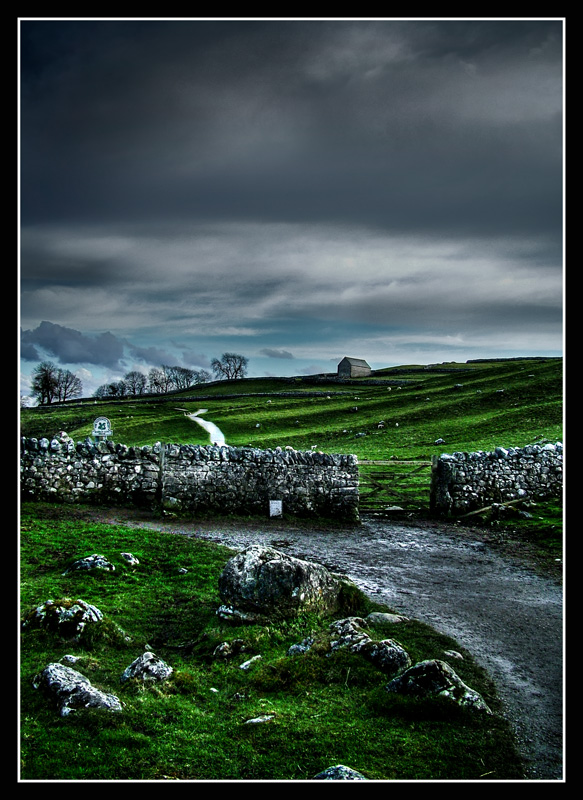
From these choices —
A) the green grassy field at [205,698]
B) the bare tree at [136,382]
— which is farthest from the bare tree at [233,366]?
the green grassy field at [205,698]

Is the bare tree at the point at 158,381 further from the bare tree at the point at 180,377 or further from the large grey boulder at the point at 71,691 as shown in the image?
the large grey boulder at the point at 71,691

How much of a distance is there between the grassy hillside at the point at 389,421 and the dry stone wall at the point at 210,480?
1163 centimetres

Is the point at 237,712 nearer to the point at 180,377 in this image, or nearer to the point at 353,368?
the point at 353,368

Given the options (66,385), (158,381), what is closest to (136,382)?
(158,381)

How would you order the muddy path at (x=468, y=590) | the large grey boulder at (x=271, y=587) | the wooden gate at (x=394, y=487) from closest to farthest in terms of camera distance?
the muddy path at (x=468, y=590) → the large grey boulder at (x=271, y=587) → the wooden gate at (x=394, y=487)

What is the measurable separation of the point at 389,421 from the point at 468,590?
33.9 meters

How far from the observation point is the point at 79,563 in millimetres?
10383

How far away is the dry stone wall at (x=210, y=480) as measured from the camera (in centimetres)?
1847

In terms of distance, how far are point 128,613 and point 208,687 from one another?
2.99m

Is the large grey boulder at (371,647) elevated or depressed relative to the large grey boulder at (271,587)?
depressed

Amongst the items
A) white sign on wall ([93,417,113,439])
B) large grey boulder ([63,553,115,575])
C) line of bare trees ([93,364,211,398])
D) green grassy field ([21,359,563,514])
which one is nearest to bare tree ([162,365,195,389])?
line of bare trees ([93,364,211,398])

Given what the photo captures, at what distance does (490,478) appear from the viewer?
1919 centimetres
